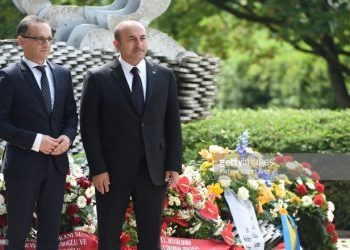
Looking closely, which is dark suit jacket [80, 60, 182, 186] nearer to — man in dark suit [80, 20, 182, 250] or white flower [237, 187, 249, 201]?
man in dark suit [80, 20, 182, 250]

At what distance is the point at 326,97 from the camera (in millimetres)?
18688

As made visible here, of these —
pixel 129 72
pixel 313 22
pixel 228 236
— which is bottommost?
pixel 228 236

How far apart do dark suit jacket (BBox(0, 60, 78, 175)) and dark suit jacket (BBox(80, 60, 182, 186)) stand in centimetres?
17

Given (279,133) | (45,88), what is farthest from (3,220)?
(279,133)

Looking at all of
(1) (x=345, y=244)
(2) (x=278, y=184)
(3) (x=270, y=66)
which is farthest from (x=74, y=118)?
(3) (x=270, y=66)

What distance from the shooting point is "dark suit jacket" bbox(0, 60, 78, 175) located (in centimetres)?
486

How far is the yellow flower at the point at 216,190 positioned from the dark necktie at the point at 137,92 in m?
1.30

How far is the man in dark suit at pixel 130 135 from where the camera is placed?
16.0 ft

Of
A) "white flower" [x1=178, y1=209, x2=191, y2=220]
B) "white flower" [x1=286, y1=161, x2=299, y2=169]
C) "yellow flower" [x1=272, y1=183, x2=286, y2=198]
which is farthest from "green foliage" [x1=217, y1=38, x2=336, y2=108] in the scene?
"white flower" [x1=178, y1=209, x2=191, y2=220]

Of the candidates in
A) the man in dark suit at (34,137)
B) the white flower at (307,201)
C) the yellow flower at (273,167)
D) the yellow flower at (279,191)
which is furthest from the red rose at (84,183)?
the white flower at (307,201)

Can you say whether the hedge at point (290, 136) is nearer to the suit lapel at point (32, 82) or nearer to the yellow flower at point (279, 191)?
the yellow flower at point (279, 191)

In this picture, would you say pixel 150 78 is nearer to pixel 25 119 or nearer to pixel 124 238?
pixel 25 119

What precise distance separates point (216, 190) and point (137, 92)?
1352mm

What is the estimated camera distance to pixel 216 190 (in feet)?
19.8
